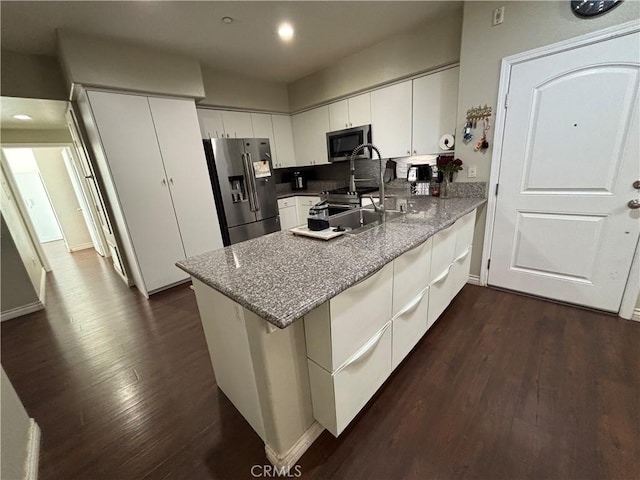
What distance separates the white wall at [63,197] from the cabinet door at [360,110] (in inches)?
243

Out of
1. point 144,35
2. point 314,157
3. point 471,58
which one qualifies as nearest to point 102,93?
point 144,35

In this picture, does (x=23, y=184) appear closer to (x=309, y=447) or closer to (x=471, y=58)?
(x=309, y=447)

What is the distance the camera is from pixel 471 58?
2186 mm

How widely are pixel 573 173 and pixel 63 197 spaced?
8.32 meters

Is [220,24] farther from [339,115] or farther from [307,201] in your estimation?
[307,201]

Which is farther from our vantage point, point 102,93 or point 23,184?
point 23,184

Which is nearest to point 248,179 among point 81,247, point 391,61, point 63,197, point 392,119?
point 392,119

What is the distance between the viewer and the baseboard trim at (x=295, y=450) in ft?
3.66

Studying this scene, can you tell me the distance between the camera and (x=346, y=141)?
3.43m

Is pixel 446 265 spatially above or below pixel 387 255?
below

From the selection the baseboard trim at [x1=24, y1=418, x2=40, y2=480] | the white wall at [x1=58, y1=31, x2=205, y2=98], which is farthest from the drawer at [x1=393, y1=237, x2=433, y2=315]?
the white wall at [x1=58, y1=31, x2=205, y2=98]

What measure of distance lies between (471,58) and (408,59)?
2.33ft

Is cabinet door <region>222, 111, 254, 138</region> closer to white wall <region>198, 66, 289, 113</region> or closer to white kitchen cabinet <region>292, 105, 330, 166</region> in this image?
white wall <region>198, 66, 289, 113</region>

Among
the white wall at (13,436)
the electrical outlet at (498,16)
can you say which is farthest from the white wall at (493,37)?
the white wall at (13,436)
